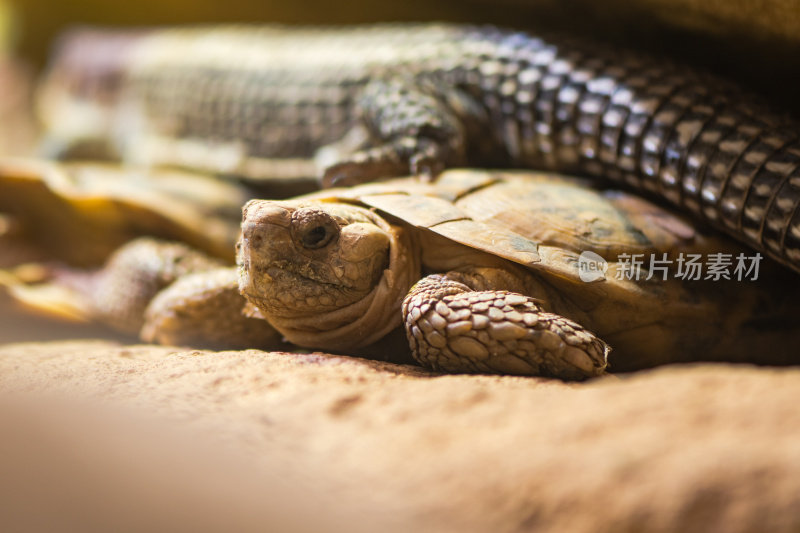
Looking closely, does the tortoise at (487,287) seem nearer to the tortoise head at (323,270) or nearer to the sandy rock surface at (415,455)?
the tortoise head at (323,270)

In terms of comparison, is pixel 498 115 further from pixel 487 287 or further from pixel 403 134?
pixel 487 287

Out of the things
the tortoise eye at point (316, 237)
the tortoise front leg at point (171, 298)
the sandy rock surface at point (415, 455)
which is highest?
the tortoise eye at point (316, 237)

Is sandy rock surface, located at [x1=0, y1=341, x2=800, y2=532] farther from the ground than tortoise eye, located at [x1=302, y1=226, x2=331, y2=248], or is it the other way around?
tortoise eye, located at [x1=302, y1=226, x2=331, y2=248]

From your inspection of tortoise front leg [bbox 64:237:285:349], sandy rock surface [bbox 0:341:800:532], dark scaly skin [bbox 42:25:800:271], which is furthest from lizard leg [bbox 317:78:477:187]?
sandy rock surface [bbox 0:341:800:532]

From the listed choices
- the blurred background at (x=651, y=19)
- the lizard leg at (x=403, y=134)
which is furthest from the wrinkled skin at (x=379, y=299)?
the blurred background at (x=651, y=19)

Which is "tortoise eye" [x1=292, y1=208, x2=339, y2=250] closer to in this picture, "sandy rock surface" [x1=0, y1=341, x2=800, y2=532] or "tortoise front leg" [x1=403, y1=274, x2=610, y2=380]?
"tortoise front leg" [x1=403, y1=274, x2=610, y2=380]

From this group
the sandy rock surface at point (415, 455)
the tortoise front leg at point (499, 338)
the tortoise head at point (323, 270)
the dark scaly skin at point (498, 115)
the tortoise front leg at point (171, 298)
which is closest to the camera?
the sandy rock surface at point (415, 455)

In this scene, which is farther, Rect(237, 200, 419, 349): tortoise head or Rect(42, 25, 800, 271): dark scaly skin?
Rect(42, 25, 800, 271): dark scaly skin
